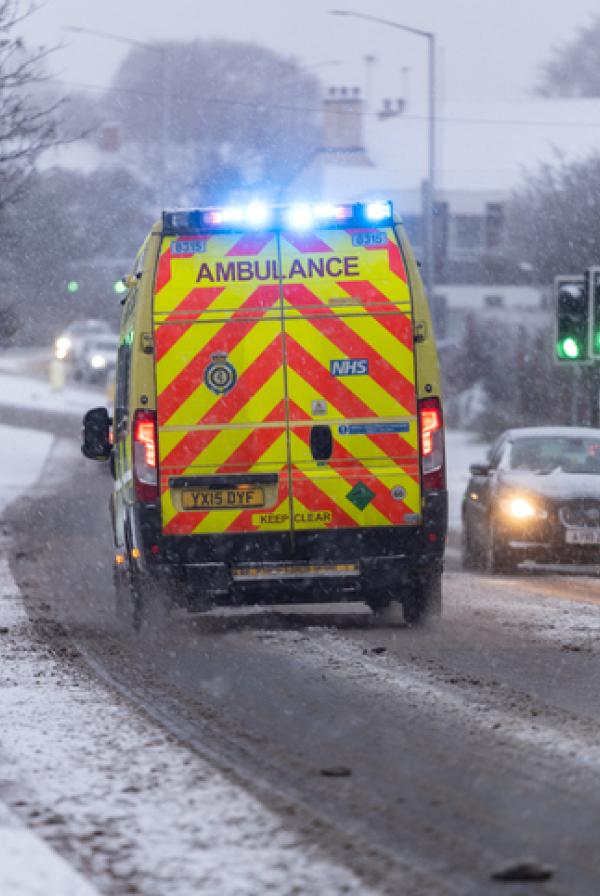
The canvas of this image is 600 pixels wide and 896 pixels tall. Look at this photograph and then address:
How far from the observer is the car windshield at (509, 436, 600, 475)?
65.5ft

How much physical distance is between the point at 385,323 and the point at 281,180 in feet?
155

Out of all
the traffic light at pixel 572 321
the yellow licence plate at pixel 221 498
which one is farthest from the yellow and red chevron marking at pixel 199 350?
the traffic light at pixel 572 321

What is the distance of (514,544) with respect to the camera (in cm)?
1933

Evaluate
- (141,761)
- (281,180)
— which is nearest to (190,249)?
(141,761)

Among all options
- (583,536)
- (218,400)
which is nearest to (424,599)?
(218,400)

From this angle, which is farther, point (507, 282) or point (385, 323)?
point (507, 282)

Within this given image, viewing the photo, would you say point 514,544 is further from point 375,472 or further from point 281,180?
point 281,180

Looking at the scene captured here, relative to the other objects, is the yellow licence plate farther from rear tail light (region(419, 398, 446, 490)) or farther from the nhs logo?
rear tail light (region(419, 398, 446, 490))

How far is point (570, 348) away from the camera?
23031 mm

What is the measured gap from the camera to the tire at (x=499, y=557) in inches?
763

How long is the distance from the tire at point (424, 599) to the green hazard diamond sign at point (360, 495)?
0.67 m

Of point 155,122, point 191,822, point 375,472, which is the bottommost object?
point 191,822

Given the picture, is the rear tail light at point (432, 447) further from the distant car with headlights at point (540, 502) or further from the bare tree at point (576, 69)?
the bare tree at point (576, 69)

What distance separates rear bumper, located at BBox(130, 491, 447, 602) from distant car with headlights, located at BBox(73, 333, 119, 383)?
4271 cm
